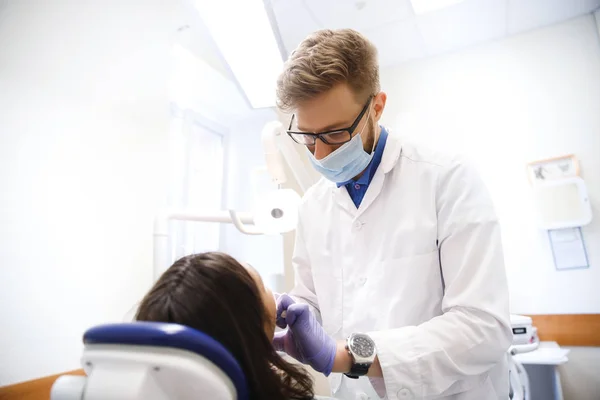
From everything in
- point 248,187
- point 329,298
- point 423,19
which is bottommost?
point 329,298

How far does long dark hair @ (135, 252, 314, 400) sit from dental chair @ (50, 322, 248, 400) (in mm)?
122

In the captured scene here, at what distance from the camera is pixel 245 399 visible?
575mm

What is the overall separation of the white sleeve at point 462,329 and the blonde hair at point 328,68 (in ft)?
1.48

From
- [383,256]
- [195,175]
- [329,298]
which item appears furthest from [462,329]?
[195,175]

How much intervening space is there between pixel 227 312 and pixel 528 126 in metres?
3.11

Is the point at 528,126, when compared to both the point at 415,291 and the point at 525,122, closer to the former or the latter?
the point at 525,122

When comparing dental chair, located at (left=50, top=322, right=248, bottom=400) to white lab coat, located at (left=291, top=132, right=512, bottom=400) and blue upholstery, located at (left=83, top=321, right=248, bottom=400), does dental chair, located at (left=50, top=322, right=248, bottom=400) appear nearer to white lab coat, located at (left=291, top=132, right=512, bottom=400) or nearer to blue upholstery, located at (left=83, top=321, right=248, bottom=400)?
blue upholstery, located at (left=83, top=321, right=248, bottom=400)

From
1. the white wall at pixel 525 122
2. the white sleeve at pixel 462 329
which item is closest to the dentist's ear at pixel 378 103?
the white sleeve at pixel 462 329

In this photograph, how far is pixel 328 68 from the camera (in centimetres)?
98

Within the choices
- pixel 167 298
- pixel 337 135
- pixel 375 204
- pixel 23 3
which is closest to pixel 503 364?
pixel 375 204

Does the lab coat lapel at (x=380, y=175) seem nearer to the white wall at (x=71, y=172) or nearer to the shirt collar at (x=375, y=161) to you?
the shirt collar at (x=375, y=161)

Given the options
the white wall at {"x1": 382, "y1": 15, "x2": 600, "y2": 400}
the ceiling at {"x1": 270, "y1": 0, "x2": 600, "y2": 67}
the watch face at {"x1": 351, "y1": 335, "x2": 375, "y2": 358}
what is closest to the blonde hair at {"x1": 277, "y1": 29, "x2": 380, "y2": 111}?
the watch face at {"x1": 351, "y1": 335, "x2": 375, "y2": 358}

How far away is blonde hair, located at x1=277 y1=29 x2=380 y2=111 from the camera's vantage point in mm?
989

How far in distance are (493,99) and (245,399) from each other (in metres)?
3.25
